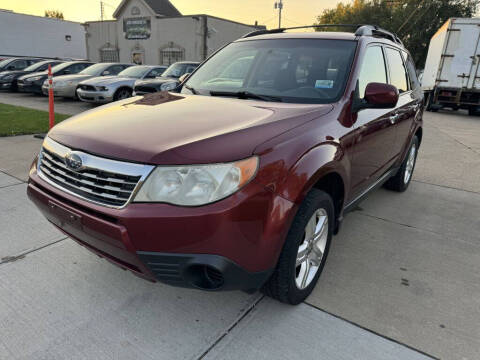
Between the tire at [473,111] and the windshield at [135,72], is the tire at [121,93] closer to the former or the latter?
the windshield at [135,72]

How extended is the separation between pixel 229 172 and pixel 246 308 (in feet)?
3.50

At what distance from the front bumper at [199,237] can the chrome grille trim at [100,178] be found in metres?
0.05

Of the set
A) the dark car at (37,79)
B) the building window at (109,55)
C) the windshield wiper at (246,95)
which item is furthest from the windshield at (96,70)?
the building window at (109,55)

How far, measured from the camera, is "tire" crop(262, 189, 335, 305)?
2029 mm

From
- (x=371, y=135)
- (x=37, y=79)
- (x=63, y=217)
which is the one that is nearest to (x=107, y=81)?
(x=37, y=79)

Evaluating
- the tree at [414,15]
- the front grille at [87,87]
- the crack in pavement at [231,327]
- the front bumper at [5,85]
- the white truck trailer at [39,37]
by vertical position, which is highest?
the tree at [414,15]

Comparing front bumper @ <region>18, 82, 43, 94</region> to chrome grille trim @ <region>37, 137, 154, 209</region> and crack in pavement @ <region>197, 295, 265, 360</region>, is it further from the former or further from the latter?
crack in pavement @ <region>197, 295, 265, 360</region>

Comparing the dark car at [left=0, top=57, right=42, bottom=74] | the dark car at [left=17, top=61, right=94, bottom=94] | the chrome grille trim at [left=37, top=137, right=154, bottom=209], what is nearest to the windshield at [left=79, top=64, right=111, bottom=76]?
the dark car at [left=17, top=61, right=94, bottom=94]

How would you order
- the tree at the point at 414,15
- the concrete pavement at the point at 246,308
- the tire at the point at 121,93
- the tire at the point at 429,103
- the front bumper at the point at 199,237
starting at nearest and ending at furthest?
the front bumper at the point at 199,237
the concrete pavement at the point at 246,308
the tire at the point at 121,93
the tire at the point at 429,103
the tree at the point at 414,15

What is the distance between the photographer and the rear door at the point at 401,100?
11.8 feet

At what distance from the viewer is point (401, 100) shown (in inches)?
149

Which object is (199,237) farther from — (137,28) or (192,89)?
(137,28)

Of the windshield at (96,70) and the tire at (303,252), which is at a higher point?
the windshield at (96,70)

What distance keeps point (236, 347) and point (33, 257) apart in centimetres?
176
